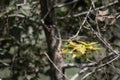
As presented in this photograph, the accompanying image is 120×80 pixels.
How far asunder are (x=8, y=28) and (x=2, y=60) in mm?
298

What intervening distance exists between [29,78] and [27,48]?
22 centimetres

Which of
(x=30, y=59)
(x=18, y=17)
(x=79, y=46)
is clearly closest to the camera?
(x=79, y=46)

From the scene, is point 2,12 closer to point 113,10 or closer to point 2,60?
point 2,60

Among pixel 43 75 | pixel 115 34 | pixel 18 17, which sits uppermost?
pixel 18 17

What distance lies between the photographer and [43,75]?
3.46m

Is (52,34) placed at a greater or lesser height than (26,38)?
greater

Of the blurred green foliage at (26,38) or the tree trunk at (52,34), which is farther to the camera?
the blurred green foliage at (26,38)

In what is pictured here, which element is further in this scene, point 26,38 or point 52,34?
point 26,38

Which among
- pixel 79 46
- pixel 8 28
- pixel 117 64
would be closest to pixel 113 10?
pixel 117 64

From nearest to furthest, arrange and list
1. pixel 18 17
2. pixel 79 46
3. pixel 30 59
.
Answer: pixel 79 46 < pixel 18 17 < pixel 30 59

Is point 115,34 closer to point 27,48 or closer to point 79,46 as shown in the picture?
point 27,48

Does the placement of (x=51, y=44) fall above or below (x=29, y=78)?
above

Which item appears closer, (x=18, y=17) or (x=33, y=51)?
(x=18, y=17)

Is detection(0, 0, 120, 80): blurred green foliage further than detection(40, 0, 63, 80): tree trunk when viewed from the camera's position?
Yes
